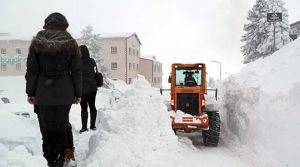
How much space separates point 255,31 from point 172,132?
4706 centimetres

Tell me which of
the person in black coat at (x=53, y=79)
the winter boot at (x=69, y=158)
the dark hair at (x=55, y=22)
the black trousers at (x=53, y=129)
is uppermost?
the dark hair at (x=55, y=22)

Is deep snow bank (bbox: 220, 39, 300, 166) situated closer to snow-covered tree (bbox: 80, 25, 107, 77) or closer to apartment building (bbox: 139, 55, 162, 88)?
snow-covered tree (bbox: 80, 25, 107, 77)

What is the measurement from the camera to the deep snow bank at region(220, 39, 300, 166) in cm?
844

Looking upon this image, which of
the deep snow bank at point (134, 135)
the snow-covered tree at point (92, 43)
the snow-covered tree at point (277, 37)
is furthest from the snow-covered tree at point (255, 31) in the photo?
the deep snow bank at point (134, 135)

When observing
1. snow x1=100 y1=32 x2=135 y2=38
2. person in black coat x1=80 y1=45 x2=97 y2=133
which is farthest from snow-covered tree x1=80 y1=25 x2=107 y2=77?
person in black coat x1=80 y1=45 x2=97 y2=133

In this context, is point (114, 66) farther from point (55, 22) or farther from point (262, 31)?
point (55, 22)

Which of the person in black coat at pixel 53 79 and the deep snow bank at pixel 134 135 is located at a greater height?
the person in black coat at pixel 53 79

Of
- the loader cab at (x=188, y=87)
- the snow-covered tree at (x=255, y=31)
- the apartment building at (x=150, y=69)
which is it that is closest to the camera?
the loader cab at (x=188, y=87)

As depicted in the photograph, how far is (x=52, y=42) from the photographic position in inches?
189

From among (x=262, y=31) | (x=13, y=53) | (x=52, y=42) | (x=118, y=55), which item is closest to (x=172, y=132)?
(x=52, y=42)

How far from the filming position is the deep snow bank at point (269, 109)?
844 cm

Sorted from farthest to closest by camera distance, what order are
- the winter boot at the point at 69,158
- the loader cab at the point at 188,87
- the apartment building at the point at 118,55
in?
the apartment building at the point at 118,55 < the loader cab at the point at 188,87 < the winter boot at the point at 69,158

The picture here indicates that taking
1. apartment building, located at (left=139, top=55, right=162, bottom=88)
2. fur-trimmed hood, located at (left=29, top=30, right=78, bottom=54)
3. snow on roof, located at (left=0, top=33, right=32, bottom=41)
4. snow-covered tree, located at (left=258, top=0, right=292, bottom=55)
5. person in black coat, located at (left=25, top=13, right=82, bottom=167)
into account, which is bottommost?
person in black coat, located at (left=25, top=13, right=82, bottom=167)

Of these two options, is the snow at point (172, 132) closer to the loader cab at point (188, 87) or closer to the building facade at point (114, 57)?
the loader cab at point (188, 87)
